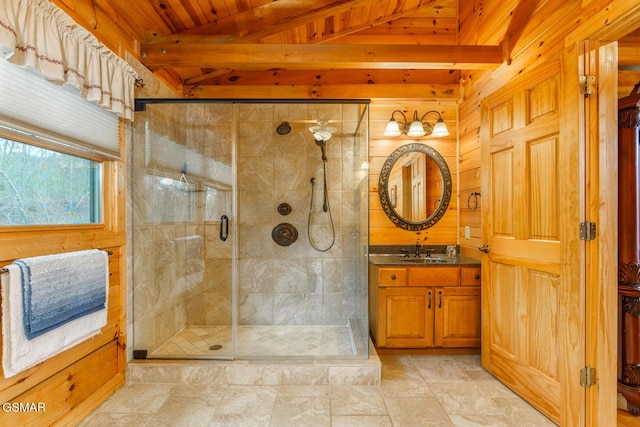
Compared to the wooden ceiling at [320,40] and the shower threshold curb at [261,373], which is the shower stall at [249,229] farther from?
the wooden ceiling at [320,40]

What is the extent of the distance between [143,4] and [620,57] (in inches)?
130

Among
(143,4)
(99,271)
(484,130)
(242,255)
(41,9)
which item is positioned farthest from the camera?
(242,255)

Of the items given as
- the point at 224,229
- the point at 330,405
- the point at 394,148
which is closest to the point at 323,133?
the point at 394,148

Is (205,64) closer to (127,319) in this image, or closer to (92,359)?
(127,319)

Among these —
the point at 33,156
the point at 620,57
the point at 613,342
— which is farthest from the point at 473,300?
the point at 33,156

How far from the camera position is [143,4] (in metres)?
2.13

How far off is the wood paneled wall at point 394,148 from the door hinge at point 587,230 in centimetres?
152

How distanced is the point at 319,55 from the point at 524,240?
1976 mm

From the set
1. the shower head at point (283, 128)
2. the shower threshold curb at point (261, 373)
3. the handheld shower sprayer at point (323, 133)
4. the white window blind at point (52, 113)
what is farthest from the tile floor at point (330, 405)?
the shower head at point (283, 128)

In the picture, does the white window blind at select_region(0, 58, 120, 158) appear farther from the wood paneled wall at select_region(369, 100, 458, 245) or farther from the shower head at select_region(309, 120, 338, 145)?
the wood paneled wall at select_region(369, 100, 458, 245)

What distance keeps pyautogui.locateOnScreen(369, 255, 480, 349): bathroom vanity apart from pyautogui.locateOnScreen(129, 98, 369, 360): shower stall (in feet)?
0.80

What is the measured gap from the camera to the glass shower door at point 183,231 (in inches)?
91.9

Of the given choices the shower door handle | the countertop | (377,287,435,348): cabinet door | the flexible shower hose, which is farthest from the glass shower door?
the countertop

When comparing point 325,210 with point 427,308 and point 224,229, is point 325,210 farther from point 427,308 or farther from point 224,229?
point 427,308
